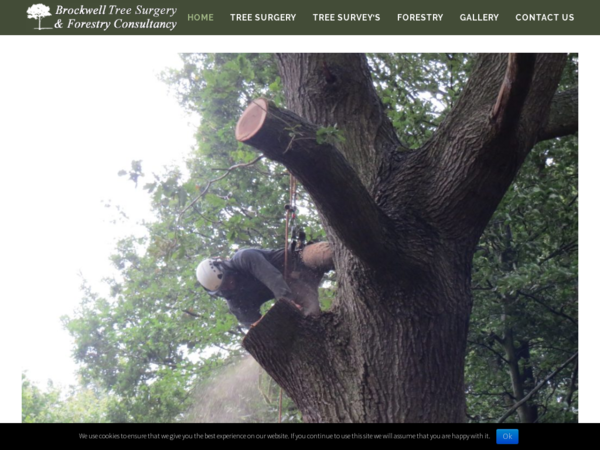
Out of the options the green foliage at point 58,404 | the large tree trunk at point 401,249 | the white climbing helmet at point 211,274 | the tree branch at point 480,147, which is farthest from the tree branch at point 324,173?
the green foliage at point 58,404

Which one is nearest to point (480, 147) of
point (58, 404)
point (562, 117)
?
point (562, 117)

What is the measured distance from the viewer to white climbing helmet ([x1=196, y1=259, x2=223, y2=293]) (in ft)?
15.5

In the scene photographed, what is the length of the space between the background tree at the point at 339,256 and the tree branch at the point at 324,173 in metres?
0.02

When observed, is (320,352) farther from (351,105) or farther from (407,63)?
(407,63)

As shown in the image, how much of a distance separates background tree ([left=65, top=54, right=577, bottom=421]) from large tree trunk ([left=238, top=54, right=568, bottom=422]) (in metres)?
0.01

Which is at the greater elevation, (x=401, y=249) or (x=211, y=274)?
(x=211, y=274)

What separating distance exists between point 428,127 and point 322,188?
13.9ft

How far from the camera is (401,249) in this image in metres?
3.07
